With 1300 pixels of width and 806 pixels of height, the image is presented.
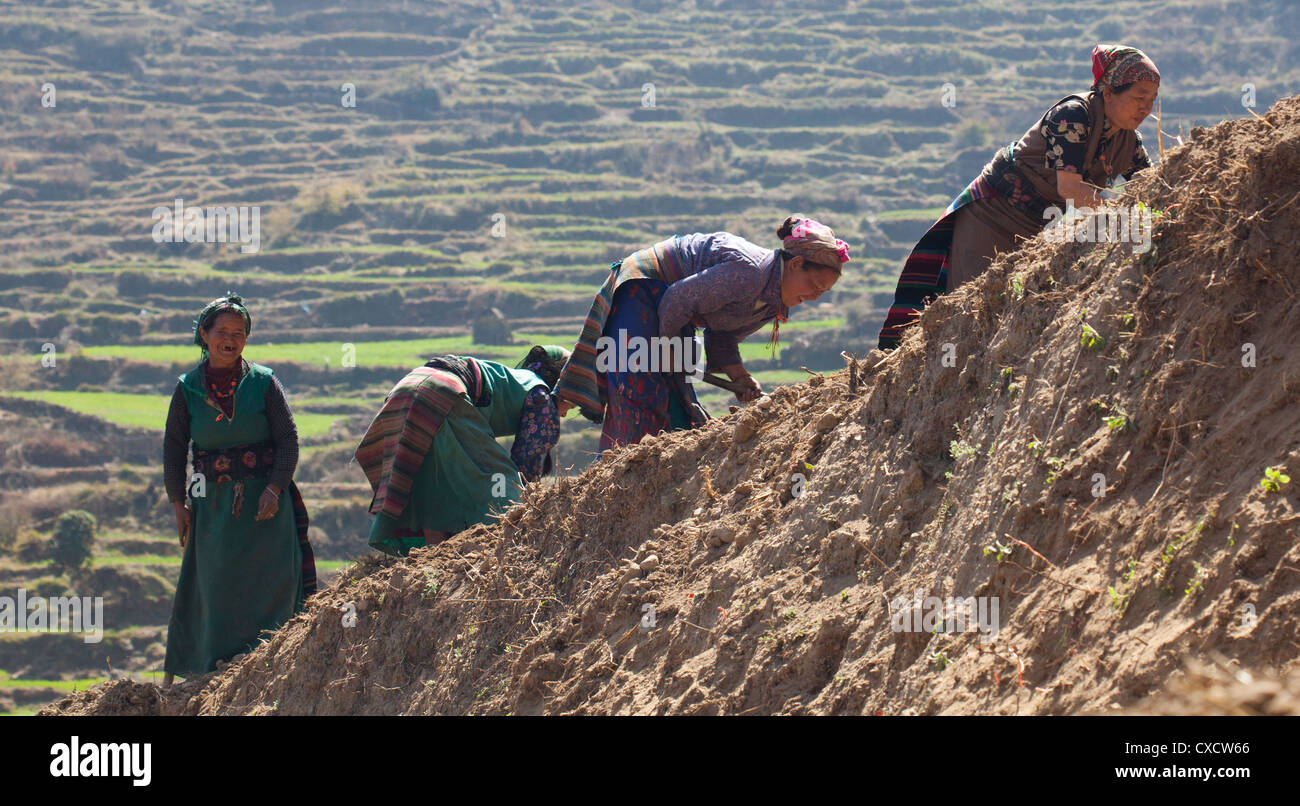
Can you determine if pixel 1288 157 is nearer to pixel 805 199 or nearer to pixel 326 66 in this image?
pixel 805 199

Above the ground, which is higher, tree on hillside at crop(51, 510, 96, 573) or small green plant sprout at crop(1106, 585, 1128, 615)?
small green plant sprout at crop(1106, 585, 1128, 615)

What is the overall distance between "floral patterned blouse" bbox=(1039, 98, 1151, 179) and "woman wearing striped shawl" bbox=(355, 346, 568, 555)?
7.49ft

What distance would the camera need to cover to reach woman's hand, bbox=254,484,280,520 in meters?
5.11

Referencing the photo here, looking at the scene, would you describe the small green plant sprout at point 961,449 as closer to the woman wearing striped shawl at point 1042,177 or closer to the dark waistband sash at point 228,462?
the woman wearing striped shawl at point 1042,177

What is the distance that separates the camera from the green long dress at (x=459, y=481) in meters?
5.53

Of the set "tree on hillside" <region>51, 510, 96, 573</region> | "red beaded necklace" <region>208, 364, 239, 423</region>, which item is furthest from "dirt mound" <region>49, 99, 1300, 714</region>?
"tree on hillside" <region>51, 510, 96, 573</region>

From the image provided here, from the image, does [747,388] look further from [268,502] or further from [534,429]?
[268,502]

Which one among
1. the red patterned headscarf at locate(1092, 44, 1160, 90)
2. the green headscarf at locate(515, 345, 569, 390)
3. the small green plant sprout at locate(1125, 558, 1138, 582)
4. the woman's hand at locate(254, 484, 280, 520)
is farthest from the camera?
the green headscarf at locate(515, 345, 569, 390)

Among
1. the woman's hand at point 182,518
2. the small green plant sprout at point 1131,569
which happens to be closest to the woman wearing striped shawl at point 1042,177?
the small green plant sprout at point 1131,569

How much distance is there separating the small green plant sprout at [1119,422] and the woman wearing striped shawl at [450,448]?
2.84m

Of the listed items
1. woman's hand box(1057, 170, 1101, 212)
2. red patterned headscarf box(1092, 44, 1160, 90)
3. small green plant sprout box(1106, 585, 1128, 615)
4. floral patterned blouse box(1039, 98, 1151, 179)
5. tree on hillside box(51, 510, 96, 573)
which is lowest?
tree on hillside box(51, 510, 96, 573)

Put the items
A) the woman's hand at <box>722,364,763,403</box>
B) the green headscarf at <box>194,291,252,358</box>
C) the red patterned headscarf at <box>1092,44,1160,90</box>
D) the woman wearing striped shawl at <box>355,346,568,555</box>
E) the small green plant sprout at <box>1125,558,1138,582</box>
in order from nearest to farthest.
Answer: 1. the small green plant sprout at <box>1125,558,1138,582</box>
2. the red patterned headscarf at <box>1092,44,1160,90</box>
3. the green headscarf at <box>194,291,252,358</box>
4. the woman's hand at <box>722,364,763,403</box>
5. the woman wearing striped shawl at <box>355,346,568,555</box>

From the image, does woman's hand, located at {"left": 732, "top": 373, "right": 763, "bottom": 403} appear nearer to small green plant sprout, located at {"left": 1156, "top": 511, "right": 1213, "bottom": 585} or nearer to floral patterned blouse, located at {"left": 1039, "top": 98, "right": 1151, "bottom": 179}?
floral patterned blouse, located at {"left": 1039, "top": 98, "right": 1151, "bottom": 179}

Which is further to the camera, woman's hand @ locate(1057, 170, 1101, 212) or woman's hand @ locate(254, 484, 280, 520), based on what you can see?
woman's hand @ locate(254, 484, 280, 520)
